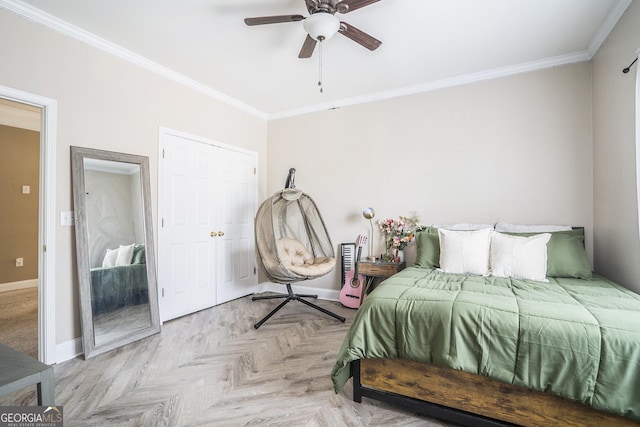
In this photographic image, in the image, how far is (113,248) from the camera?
272cm

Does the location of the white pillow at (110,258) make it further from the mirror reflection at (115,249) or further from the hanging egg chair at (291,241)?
the hanging egg chair at (291,241)

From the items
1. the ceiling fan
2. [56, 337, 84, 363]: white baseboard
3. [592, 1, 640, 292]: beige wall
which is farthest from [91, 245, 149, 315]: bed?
[592, 1, 640, 292]: beige wall

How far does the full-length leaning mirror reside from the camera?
245 cm

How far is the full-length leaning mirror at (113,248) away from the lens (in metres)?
2.45

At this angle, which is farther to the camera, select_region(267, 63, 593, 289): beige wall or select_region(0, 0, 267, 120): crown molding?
select_region(267, 63, 593, 289): beige wall

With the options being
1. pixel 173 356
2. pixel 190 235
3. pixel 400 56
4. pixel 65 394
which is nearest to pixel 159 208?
pixel 190 235

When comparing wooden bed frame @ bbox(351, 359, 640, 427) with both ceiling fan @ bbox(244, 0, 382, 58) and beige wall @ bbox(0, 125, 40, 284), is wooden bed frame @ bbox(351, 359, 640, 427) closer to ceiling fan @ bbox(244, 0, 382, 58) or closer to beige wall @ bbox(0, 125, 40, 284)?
ceiling fan @ bbox(244, 0, 382, 58)

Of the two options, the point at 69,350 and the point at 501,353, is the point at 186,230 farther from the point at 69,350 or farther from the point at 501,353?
the point at 501,353

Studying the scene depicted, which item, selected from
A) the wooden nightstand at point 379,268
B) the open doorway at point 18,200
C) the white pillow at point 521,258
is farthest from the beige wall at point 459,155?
the open doorway at point 18,200

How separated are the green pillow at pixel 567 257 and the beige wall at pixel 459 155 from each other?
1.31 ft

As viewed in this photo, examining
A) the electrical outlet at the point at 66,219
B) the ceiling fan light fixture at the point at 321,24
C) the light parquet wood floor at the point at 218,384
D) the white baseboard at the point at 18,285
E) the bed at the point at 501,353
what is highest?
the ceiling fan light fixture at the point at 321,24

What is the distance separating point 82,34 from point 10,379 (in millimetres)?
2721

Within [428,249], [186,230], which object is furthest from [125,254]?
[428,249]

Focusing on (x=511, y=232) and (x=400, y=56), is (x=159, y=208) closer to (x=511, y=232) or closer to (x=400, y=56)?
(x=400, y=56)
